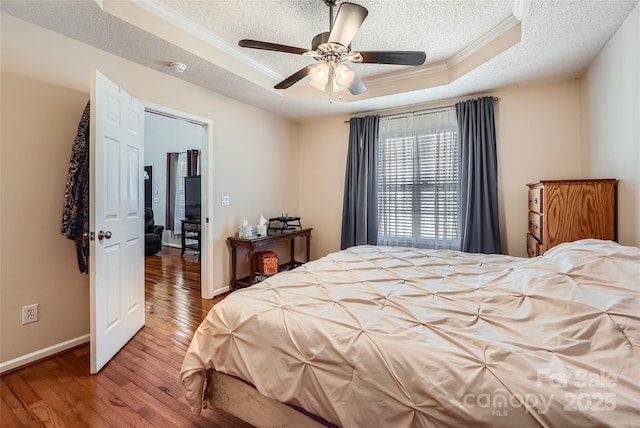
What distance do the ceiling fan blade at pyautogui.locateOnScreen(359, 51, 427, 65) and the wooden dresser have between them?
1.48m

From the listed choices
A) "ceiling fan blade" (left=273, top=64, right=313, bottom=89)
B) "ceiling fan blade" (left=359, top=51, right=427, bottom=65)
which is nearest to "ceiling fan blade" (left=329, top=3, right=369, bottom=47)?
"ceiling fan blade" (left=359, top=51, right=427, bottom=65)

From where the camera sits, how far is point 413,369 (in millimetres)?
935

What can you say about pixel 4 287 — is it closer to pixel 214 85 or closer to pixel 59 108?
pixel 59 108

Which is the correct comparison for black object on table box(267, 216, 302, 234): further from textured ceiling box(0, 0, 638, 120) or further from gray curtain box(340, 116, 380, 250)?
textured ceiling box(0, 0, 638, 120)

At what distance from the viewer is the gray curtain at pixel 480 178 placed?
127 inches

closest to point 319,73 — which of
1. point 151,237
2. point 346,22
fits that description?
point 346,22

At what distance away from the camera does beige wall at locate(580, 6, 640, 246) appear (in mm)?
1854

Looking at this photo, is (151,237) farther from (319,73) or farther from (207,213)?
(319,73)

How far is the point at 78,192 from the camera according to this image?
2092 millimetres

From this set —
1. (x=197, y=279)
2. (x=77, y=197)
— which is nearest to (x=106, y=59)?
(x=77, y=197)

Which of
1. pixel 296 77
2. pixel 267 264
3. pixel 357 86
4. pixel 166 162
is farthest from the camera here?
pixel 166 162

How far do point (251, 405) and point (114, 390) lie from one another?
1065 mm

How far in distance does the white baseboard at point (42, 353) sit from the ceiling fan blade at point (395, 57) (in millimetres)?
3108

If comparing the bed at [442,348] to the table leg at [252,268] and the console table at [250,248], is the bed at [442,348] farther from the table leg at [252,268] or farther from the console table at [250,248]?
the table leg at [252,268]
